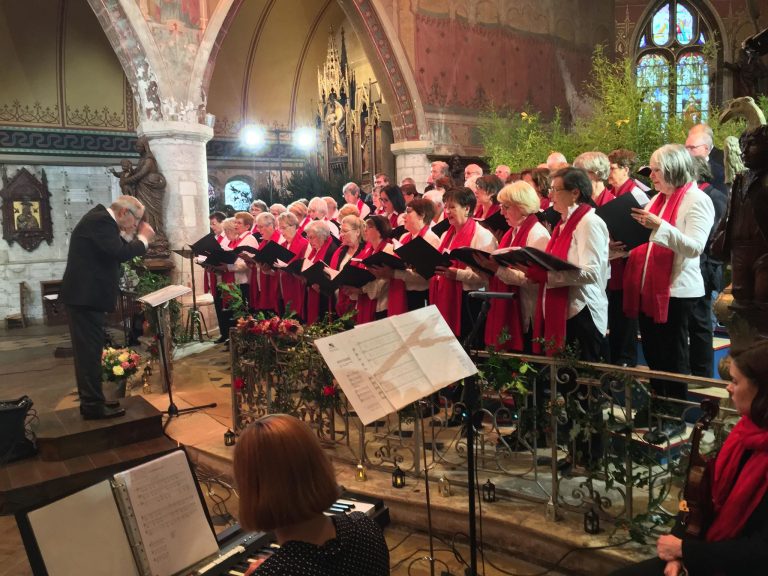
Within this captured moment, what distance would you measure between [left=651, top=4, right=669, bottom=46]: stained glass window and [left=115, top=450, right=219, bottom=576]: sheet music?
54.7 ft

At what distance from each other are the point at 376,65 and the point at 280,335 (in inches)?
334

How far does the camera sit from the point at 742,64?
1338cm

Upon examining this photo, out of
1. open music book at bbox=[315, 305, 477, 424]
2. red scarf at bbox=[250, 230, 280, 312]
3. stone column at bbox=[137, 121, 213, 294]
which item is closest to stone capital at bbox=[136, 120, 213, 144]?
stone column at bbox=[137, 121, 213, 294]

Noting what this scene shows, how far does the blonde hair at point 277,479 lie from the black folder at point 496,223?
356 cm

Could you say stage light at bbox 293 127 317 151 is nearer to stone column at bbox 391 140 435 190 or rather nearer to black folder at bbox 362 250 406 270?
stone column at bbox 391 140 435 190

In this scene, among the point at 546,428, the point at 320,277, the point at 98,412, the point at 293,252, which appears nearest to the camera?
the point at 546,428

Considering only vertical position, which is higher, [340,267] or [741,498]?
[340,267]

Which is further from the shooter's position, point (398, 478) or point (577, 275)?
point (398, 478)

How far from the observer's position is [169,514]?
250cm

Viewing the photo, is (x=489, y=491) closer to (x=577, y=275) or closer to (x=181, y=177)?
(x=577, y=275)

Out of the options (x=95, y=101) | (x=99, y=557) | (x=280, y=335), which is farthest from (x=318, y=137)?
(x=99, y=557)

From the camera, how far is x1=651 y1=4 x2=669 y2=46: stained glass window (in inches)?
632

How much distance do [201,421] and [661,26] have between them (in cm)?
1503

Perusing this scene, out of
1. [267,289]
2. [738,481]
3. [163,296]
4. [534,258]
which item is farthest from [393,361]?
[267,289]
